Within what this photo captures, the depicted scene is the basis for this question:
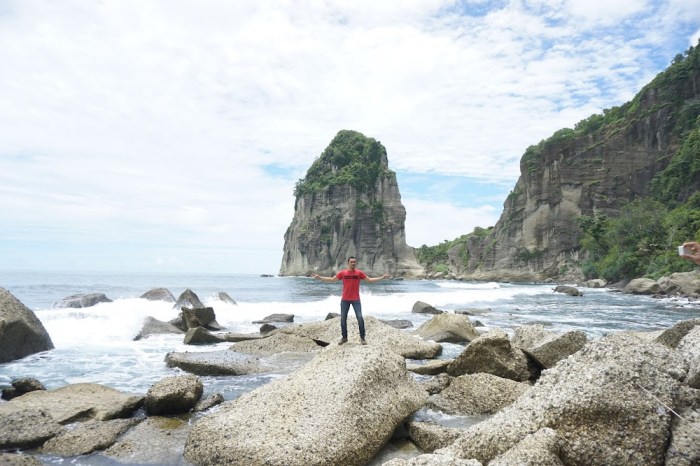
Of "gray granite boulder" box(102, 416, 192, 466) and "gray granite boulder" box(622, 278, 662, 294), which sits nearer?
"gray granite boulder" box(102, 416, 192, 466)

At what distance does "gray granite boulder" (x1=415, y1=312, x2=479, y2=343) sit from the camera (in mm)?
16344

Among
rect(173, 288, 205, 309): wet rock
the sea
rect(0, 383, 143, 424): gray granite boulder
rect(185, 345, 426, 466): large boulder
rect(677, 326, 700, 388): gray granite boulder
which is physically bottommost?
the sea

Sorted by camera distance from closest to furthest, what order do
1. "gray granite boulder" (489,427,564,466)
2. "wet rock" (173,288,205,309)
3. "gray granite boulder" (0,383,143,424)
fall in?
"gray granite boulder" (489,427,564,466) < "gray granite boulder" (0,383,143,424) < "wet rock" (173,288,205,309)

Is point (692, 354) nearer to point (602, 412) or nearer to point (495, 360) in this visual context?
point (602, 412)

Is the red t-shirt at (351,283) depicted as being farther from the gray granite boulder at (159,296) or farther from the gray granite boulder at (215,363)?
the gray granite boulder at (159,296)

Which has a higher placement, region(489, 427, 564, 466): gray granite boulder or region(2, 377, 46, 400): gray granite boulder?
region(489, 427, 564, 466): gray granite boulder

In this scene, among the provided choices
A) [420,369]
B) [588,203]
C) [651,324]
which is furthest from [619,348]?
[588,203]

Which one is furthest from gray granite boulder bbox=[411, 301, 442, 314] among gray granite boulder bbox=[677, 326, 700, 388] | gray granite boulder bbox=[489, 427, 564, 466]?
gray granite boulder bbox=[489, 427, 564, 466]

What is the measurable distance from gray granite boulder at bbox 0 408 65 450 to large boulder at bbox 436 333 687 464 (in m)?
5.55

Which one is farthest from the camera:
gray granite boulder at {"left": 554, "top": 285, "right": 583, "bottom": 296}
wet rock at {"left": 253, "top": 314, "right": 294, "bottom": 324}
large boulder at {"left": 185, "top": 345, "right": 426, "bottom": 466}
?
gray granite boulder at {"left": 554, "top": 285, "right": 583, "bottom": 296}

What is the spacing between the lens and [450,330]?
16.5 meters

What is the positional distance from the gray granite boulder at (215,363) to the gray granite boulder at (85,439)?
12.8 feet

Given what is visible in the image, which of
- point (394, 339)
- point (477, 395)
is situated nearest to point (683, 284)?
point (394, 339)

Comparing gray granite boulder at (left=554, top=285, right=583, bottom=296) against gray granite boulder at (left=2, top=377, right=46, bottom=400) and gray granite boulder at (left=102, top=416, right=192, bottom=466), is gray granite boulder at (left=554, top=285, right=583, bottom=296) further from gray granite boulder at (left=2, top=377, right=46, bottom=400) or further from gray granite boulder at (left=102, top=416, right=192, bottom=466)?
gray granite boulder at (left=2, top=377, right=46, bottom=400)
